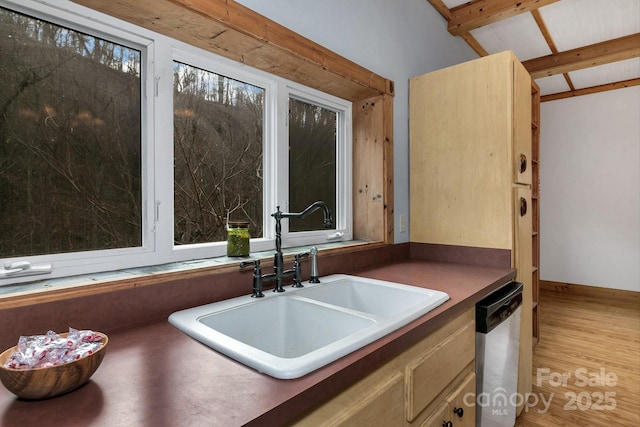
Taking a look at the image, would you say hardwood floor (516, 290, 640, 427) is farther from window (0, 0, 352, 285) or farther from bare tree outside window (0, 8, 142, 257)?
bare tree outside window (0, 8, 142, 257)

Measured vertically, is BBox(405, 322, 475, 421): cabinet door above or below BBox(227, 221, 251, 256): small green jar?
below

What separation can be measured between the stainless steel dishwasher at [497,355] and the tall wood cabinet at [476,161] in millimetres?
327

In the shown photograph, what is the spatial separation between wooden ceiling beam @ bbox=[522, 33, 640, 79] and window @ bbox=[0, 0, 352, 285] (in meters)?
2.91

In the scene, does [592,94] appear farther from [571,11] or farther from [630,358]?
[630,358]

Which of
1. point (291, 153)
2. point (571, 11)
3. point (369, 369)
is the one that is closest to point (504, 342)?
point (369, 369)

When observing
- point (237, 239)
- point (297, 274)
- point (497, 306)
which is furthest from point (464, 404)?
point (237, 239)

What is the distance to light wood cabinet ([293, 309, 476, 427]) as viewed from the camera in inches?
31.1

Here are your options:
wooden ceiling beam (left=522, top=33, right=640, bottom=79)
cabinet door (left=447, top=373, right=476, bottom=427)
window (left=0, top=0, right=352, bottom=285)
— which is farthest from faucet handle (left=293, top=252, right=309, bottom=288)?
wooden ceiling beam (left=522, top=33, right=640, bottom=79)

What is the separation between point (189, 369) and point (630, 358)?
341cm

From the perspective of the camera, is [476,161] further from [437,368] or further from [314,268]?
[437,368]

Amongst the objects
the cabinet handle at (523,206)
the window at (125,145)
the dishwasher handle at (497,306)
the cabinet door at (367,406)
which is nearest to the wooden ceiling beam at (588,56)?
the cabinet handle at (523,206)

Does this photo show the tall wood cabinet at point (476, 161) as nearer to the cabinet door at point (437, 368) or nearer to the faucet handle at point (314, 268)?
the cabinet door at point (437, 368)

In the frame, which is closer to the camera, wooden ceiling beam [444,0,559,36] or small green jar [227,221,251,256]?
small green jar [227,221,251,256]

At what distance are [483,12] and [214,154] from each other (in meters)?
2.20
